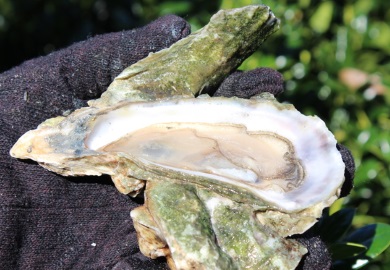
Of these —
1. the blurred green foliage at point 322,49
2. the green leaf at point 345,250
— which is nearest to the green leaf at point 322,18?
the blurred green foliage at point 322,49

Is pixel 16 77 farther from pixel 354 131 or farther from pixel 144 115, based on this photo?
pixel 354 131

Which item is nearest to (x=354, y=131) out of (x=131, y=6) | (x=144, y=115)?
(x=131, y=6)

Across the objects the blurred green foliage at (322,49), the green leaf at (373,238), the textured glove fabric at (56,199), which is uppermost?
the textured glove fabric at (56,199)

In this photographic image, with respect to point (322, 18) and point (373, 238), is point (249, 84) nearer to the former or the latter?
point (373, 238)

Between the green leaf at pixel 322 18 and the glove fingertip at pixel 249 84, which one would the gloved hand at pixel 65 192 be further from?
the green leaf at pixel 322 18

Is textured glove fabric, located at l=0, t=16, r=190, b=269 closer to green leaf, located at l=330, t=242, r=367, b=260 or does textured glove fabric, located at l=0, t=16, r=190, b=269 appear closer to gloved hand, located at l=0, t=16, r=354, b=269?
gloved hand, located at l=0, t=16, r=354, b=269

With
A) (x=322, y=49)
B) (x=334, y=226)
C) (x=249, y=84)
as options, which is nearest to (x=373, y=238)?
(x=334, y=226)

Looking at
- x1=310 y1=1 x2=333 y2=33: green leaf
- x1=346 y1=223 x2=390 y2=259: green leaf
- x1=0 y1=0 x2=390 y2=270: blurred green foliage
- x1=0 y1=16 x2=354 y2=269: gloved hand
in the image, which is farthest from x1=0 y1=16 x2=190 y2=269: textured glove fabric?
x1=310 y1=1 x2=333 y2=33: green leaf
